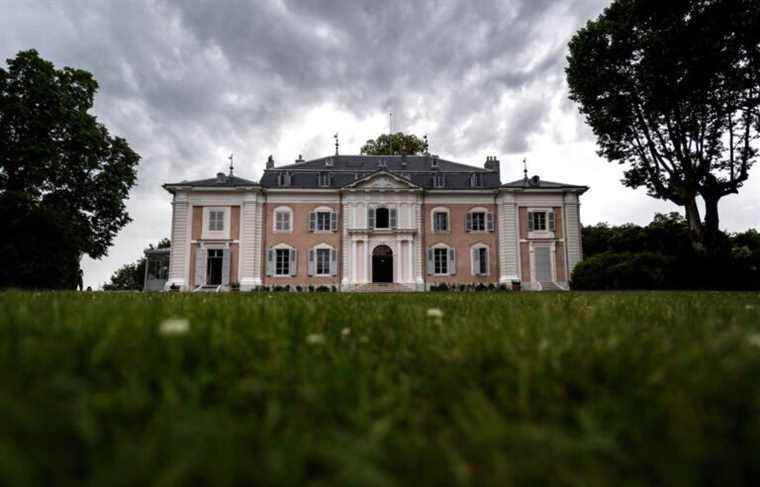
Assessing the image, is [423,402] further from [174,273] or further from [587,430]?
[174,273]

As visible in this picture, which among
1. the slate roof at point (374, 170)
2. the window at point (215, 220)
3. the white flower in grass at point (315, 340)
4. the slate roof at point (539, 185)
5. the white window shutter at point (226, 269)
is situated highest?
the slate roof at point (374, 170)

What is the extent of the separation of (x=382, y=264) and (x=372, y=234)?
2.44 meters

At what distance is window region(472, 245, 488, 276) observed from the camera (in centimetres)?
2795

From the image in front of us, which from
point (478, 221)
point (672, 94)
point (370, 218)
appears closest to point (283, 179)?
point (370, 218)

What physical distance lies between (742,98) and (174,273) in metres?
30.7

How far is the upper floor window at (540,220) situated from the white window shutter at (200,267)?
2244 cm

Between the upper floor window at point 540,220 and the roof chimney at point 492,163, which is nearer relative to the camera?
the upper floor window at point 540,220

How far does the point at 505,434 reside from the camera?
0.81m

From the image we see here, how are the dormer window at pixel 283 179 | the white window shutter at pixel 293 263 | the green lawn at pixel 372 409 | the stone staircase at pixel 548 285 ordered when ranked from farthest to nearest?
1. the dormer window at pixel 283 179
2. the white window shutter at pixel 293 263
3. the stone staircase at pixel 548 285
4. the green lawn at pixel 372 409

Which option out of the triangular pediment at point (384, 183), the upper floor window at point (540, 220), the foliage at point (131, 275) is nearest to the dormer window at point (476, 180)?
the upper floor window at point (540, 220)

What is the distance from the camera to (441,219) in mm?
28703

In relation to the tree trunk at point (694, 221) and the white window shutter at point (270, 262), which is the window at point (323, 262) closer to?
the white window shutter at point (270, 262)

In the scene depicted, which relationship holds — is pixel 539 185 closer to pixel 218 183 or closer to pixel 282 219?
pixel 282 219

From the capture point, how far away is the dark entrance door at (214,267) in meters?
27.1
